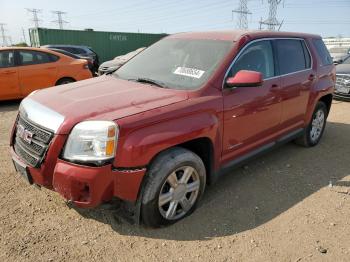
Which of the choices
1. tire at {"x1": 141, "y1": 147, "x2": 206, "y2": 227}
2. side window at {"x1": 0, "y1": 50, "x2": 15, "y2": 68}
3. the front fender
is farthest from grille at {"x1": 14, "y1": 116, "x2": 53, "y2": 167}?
side window at {"x1": 0, "y1": 50, "x2": 15, "y2": 68}

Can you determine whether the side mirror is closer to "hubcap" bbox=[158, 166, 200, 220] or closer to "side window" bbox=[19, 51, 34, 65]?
"hubcap" bbox=[158, 166, 200, 220]

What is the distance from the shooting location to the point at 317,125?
5637mm

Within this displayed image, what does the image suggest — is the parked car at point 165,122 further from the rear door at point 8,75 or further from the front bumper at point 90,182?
the rear door at point 8,75

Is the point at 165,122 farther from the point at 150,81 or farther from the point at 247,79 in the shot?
the point at 247,79

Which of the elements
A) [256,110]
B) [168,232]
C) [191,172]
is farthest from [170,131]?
[256,110]

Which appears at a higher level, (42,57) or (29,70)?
(42,57)

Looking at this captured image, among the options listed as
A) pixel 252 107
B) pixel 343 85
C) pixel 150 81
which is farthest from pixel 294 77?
pixel 343 85

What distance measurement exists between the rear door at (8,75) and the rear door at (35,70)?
0.13 metres

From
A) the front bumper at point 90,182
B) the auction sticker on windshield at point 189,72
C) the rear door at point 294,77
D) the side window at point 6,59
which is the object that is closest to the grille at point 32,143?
the front bumper at point 90,182

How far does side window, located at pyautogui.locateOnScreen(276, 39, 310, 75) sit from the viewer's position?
14.6ft

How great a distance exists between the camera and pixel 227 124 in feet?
11.6

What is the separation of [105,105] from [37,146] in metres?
0.67

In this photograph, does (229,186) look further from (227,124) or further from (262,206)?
(227,124)

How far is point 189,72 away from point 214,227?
62.4 inches
